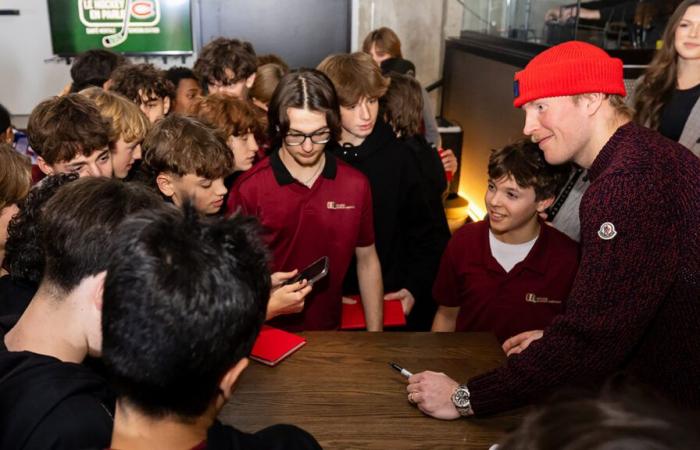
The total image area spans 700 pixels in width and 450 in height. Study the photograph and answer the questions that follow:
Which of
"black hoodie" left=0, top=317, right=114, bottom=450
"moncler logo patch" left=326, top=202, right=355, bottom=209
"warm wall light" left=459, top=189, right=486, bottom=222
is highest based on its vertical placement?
"black hoodie" left=0, top=317, right=114, bottom=450

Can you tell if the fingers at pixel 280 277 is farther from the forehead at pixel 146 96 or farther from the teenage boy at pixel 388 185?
the forehead at pixel 146 96

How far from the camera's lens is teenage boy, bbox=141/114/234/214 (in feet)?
7.70

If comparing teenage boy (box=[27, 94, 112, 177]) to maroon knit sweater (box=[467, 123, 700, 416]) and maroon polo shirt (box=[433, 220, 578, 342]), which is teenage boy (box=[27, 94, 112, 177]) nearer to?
maroon polo shirt (box=[433, 220, 578, 342])

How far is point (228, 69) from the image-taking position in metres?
3.72

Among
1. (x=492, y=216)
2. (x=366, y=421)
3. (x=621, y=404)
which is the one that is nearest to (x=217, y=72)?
(x=492, y=216)

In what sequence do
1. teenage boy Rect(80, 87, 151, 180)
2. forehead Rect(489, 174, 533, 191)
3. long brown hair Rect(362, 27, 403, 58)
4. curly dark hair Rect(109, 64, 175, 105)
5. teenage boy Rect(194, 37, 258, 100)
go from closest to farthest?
forehead Rect(489, 174, 533, 191) < teenage boy Rect(80, 87, 151, 180) < curly dark hair Rect(109, 64, 175, 105) < teenage boy Rect(194, 37, 258, 100) < long brown hair Rect(362, 27, 403, 58)

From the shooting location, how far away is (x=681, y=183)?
4.90ft

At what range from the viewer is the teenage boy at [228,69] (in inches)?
146

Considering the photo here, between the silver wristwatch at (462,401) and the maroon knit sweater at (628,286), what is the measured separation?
2 centimetres

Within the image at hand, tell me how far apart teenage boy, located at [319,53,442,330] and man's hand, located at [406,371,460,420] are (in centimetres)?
112

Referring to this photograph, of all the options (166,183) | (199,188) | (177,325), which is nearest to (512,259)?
(199,188)

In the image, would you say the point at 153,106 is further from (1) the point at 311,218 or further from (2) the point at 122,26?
(2) the point at 122,26

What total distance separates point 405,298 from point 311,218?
0.67m

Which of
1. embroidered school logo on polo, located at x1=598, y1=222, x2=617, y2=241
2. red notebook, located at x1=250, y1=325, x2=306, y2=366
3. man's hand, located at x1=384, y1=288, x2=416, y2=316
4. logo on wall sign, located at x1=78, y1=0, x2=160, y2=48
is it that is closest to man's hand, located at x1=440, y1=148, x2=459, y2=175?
man's hand, located at x1=384, y1=288, x2=416, y2=316
